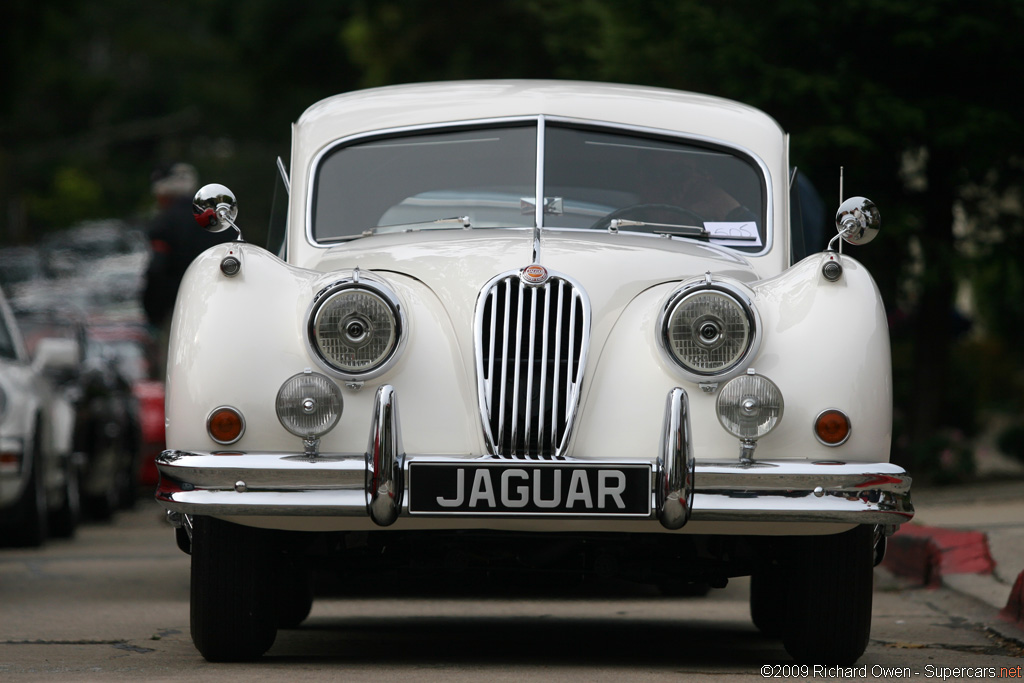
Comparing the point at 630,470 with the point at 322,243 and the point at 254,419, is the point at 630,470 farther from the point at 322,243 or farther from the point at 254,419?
the point at 322,243

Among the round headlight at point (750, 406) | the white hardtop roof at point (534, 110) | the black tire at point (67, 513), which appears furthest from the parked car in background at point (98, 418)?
the round headlight at point (750, 406)

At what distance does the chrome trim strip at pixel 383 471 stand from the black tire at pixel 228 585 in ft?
2.02

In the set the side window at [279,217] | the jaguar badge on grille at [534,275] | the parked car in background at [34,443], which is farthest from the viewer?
the parked car in background at [34,443]

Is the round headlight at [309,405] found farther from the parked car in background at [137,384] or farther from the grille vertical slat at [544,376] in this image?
the parked car in background at [137,384]

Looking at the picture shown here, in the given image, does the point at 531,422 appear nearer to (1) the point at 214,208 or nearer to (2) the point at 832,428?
(2) the point at 832,428

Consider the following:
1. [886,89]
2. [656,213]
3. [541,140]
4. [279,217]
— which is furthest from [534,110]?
[886,89]

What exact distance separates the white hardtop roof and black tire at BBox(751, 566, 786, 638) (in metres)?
1.67

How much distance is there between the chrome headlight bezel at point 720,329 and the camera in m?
4.82

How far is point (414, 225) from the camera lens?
5945 mm

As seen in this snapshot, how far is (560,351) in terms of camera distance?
486 centimetres

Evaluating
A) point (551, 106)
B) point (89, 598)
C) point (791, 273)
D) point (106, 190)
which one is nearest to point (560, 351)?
point (791, 273)

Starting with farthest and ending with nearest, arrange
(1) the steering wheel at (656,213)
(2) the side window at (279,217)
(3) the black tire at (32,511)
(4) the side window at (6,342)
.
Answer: (4) the side window at (6,342) < (3) the black tire at (32,511) < (2) the side window at (279,217) < (1) the steering wheel at (656,213)

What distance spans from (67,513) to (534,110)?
233 inches

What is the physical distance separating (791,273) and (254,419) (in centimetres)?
172
